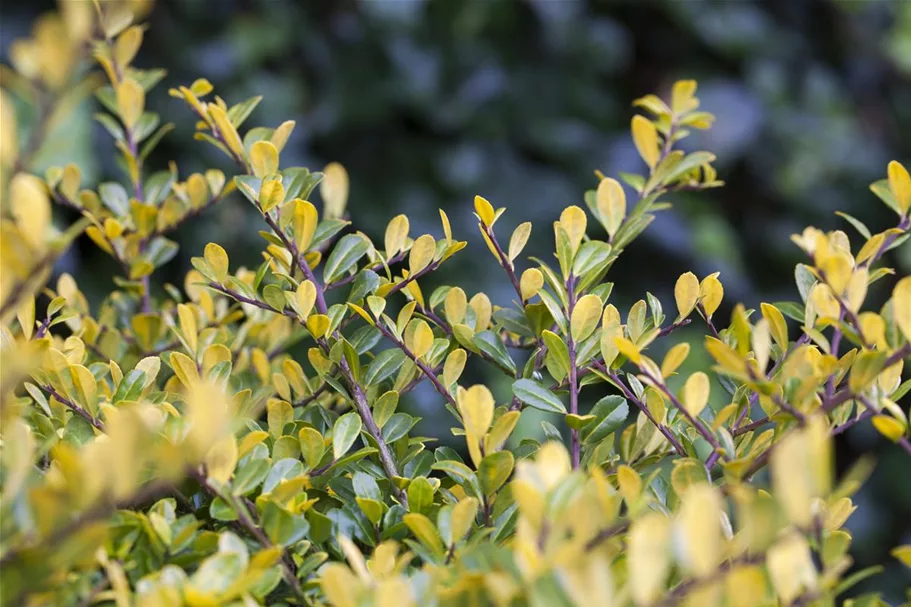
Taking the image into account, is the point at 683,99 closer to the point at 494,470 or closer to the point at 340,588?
the point at 494,470

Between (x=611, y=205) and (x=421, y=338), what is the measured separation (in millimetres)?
166

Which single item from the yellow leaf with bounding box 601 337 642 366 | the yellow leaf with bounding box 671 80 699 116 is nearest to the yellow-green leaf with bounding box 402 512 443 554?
the yellow leaf with bounding box 601 337 642 366

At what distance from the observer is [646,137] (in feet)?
1.83

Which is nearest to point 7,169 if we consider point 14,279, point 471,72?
point 14,279

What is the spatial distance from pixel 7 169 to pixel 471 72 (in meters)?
1.54

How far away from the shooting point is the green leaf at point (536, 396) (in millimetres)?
439

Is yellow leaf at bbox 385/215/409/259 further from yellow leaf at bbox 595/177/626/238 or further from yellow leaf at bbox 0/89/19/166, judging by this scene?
yellow leaf at bbox 0/89/19/166

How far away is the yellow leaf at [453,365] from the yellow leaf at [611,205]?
0.48ft

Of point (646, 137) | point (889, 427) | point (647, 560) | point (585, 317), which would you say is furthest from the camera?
point (646, 137)

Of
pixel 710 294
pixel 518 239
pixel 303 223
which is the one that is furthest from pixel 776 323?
pixel 303 223

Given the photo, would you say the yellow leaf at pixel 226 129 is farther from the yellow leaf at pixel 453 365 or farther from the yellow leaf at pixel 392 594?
the yellow leaf at pixel 392 594

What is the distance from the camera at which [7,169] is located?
0.31 metres

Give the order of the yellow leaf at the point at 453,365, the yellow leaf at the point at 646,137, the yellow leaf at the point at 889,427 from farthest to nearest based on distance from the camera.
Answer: the yellow leaf at the point at 646,137 < the yellow leaf at the point at 453,365 < the yellow leaf at the point at 889,427

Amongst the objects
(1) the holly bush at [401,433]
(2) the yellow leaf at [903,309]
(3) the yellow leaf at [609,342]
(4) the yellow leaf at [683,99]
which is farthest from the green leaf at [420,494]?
(4) the yellow leaf at [683,99]
